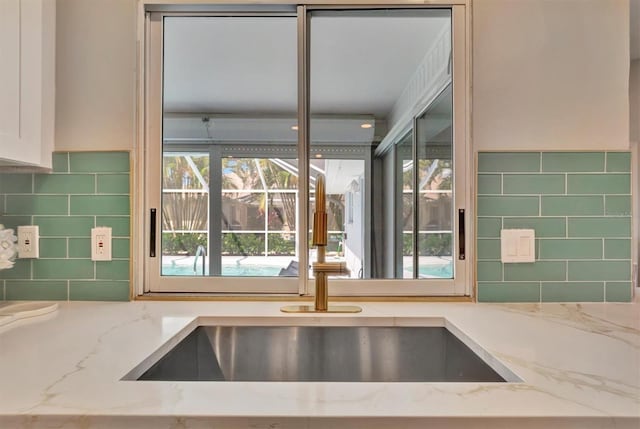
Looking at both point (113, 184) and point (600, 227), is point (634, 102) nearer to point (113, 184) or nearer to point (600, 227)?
point (600, 227)

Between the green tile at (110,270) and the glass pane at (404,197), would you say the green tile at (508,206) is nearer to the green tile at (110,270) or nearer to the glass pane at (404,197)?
the glass pane at (404,197)

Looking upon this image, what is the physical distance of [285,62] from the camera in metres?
1.74

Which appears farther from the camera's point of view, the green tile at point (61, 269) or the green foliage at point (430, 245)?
the green foliage at point (430, 245)

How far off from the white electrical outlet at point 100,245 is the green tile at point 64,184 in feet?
0.43

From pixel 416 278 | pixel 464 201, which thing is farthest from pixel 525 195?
pixel 416 278

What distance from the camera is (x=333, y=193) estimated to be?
5.20ft

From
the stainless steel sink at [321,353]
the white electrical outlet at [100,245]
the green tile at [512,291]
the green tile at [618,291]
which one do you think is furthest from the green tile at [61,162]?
the green tile at [618,291]

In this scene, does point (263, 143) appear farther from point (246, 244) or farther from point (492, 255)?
point (492, 255)

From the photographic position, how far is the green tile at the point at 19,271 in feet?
3.87

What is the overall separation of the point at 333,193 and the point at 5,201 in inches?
42.9

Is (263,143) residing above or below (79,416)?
above

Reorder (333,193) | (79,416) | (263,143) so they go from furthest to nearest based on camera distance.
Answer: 1. (263,143)
2. (333,193)
3. (79,416)

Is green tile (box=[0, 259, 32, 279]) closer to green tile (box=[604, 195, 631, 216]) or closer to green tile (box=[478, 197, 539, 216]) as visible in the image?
green tile (box=[478, 197, 539, 216])

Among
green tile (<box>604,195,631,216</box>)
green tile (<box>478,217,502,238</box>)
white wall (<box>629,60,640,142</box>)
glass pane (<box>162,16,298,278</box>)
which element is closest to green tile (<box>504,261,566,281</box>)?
green tile (<box>478,217,502,238</box>)
